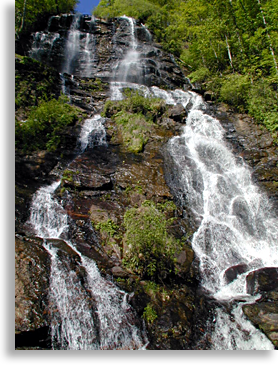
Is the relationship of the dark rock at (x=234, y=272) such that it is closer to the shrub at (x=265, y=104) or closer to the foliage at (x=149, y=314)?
the foliage at (x=149, y=314)

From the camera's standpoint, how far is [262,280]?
6188 mm

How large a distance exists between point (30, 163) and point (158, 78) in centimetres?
1476

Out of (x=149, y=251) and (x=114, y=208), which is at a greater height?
(x=114, y=208)

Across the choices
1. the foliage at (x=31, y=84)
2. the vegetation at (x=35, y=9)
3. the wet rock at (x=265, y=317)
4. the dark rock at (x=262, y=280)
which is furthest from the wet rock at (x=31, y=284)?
the vegetation at (x=35, y=9)

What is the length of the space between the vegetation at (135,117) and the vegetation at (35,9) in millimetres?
10604

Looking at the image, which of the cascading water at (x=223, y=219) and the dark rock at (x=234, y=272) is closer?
the cascading water at (x=223, y=219)

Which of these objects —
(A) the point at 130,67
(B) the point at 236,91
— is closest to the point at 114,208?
(B) the point at 236,91

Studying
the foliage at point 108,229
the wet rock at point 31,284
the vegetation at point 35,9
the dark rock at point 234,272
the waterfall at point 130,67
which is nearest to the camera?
the wet rock at point 31,284

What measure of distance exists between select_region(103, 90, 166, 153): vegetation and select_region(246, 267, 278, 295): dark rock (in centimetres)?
738

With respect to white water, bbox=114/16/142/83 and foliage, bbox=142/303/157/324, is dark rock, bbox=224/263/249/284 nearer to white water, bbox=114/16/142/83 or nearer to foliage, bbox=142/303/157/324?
foliage, bbox=142/303/157/324

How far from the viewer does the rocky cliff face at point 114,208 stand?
475cm

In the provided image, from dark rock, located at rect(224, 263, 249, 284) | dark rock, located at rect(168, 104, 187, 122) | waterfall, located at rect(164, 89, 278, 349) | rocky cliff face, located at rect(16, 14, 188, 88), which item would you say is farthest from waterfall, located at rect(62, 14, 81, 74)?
dark rock, located at rect(224, 263, 249, 284)

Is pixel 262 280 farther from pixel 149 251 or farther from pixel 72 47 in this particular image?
pixel 72 47

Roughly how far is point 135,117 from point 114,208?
706cm
